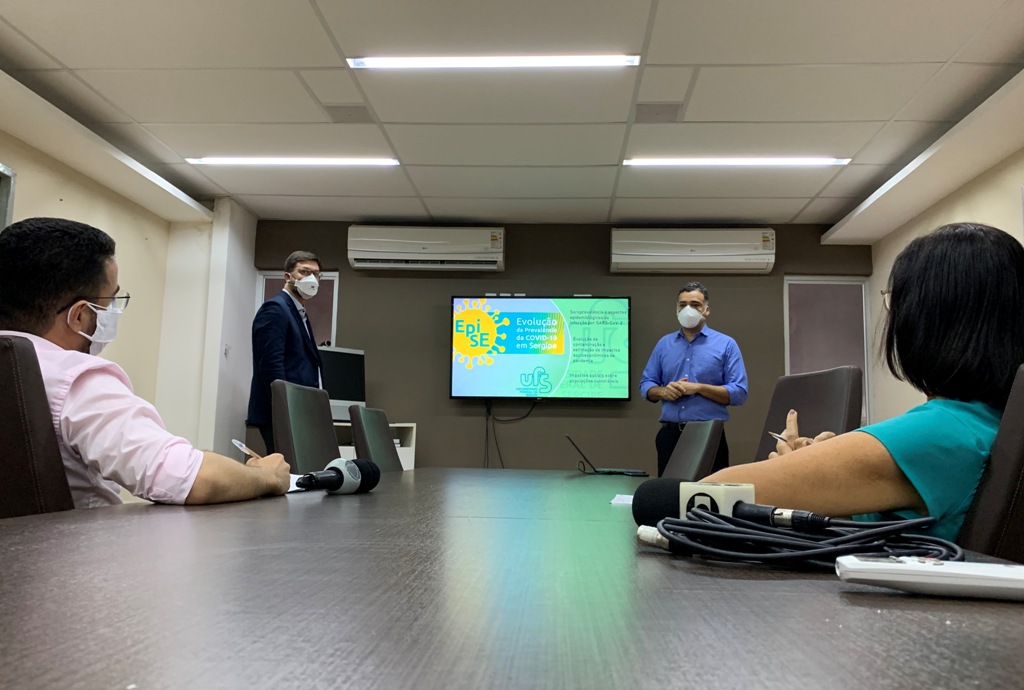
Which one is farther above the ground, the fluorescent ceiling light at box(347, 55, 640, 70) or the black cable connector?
the fluorescent ceiling light at box(347, 55, 640, 70)

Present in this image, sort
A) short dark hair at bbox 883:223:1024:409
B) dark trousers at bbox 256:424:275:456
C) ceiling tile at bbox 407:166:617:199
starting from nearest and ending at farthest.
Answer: short dark hair at bbox 883:223:1024:409
dark trousers at bbox 256:424:275:456
ceiling tile at bbox 407:166:617:199

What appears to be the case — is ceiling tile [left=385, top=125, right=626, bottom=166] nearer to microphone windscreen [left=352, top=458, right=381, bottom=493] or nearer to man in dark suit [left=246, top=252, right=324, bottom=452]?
man in dark suit [left=246, top=252, right=324, bottom=452]

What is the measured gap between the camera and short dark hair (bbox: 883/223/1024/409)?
0.89 metres

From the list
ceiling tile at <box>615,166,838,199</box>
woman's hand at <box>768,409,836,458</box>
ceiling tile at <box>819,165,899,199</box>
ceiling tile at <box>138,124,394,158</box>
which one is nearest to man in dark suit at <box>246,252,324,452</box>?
ceiling tile at <box>138,124,394,158</box>

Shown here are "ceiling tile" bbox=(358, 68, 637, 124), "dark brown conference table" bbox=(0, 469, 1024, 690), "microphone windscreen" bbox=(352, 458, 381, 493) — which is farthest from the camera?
"ceiling tile" bbox=(358, 68, 637, 124)

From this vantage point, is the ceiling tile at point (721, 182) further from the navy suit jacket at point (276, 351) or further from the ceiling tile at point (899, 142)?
the navy suit jacket at point (276, 351)

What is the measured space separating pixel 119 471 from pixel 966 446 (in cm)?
125

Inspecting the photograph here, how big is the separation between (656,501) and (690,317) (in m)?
3.39

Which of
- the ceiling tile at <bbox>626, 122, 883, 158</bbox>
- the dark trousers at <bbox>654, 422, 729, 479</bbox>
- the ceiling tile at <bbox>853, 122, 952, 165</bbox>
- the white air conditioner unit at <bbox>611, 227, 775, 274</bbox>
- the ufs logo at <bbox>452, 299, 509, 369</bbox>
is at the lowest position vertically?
the dark trousers at <bbox>654, 422, 729, 479</bbox>

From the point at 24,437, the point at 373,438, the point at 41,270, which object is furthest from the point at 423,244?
the point at 24,437

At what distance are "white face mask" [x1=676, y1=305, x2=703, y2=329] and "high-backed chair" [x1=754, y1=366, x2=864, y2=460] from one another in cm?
166

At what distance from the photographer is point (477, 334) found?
5.38 metres

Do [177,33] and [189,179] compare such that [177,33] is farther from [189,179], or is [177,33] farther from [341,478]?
[341,478]

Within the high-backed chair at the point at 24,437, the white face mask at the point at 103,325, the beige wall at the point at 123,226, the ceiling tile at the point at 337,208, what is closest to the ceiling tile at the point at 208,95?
the beige wall at the point at 123,226
